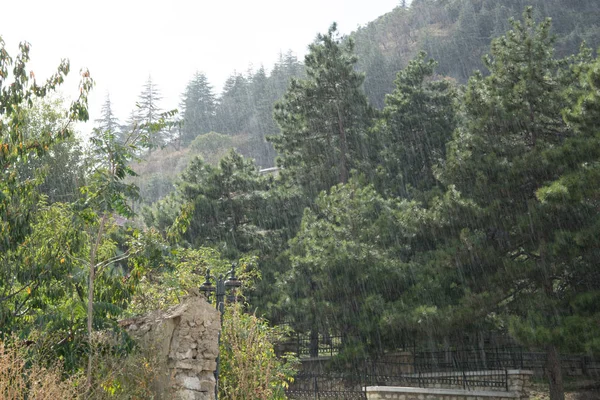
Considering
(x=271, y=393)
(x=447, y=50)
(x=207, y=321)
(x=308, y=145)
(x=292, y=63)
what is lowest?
(x=271, y=393)

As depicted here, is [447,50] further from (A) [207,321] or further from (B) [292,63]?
(A) [207,321]

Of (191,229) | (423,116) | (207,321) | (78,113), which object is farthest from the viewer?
(423,116)

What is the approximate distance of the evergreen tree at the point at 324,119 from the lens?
2395 centimetres

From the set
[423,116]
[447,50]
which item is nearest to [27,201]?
[423,116]

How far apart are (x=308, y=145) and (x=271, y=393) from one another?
53.4ft

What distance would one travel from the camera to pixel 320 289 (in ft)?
55.2

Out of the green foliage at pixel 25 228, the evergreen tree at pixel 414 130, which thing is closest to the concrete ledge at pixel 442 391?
the evergreen tree at pixel 414 130

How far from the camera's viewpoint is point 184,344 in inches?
279

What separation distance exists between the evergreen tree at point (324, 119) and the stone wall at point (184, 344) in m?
16.6

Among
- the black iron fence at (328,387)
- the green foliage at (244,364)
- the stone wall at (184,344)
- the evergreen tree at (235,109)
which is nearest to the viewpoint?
the stone wall at (184,344)

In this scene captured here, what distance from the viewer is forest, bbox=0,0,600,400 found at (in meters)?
7.27

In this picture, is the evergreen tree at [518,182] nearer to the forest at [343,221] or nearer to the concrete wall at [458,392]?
the forest at [343,221]

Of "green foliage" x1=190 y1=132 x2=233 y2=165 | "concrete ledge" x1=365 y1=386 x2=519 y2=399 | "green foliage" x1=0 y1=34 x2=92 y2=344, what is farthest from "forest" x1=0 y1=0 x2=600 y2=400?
"green foliage" x1=190 y1=132 x2=233 y2=165

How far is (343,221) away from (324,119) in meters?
7.85
